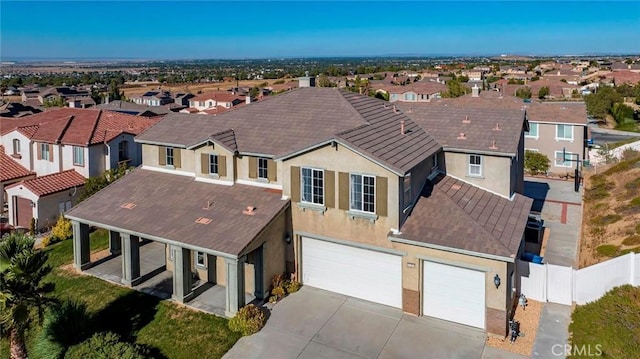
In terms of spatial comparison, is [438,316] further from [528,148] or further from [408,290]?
[528,148]

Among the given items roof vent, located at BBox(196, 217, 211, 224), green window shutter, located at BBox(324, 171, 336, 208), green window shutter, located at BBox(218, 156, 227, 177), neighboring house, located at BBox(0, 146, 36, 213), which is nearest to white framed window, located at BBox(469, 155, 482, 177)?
green window shutter, located at BBox(324, 171, 336, 208)

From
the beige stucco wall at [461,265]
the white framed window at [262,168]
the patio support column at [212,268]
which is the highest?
the white framed window at [262,168]

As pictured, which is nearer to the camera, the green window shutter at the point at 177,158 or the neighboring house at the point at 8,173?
the green window shutter at the point at 177,158

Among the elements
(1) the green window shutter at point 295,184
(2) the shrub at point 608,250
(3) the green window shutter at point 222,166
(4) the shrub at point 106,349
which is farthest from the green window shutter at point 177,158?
(2) the shrub at point 608,250

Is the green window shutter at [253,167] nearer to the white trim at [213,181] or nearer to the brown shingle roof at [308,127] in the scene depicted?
the brown shingle roof at [308,127]

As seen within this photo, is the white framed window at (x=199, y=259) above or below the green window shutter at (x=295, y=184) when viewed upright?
below

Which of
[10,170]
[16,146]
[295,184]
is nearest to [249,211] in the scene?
[295,184]
